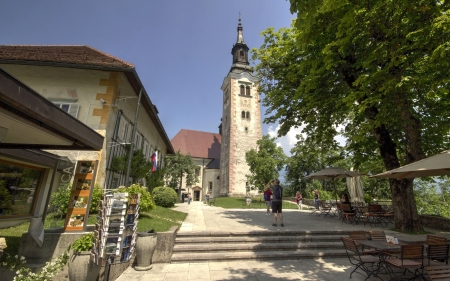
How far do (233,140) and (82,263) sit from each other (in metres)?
34.9

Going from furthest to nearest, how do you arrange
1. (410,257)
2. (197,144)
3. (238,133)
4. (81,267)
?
1. (197,144)
2. (238,133)
3. (410,257)
4. (81,267)

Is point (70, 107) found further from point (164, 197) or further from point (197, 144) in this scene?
point (197, 144)

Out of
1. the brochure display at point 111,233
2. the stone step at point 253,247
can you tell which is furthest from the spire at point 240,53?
the brochure display at point 111,233

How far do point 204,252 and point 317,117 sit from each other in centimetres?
867

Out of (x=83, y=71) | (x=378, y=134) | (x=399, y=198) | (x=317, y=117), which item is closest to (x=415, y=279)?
(x=399, y=198)

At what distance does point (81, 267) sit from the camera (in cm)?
422

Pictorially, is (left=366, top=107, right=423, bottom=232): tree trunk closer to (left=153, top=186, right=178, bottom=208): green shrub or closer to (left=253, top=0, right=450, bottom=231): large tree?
(left=253, top=0, right=450, bottom=231): large tree

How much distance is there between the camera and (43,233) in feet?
16.6

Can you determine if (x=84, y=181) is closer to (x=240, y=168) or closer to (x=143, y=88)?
(x=143, y=88)

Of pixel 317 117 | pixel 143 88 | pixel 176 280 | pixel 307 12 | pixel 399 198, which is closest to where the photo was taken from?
pixel 307 12

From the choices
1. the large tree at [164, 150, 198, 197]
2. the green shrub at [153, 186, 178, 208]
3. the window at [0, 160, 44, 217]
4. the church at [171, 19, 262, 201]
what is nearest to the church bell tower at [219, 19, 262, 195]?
the church at [171, 19, 262, 201]

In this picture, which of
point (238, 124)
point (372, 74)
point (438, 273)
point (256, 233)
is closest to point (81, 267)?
point (256, 233)

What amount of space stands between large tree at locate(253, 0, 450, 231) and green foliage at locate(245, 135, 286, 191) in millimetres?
21488

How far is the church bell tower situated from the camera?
37.6 m
